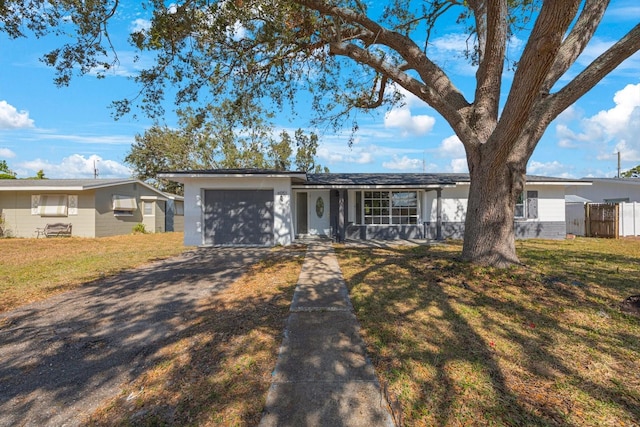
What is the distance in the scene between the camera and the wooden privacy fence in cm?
1473

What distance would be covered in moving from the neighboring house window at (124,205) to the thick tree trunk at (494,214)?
19083mm

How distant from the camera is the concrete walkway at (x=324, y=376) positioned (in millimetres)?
2400

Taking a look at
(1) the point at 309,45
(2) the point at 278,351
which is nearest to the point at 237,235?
(1) the point at 309,45

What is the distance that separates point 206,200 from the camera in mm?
12656

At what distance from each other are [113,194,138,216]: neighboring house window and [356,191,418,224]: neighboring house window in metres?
14.4

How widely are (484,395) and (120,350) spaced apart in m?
3.84

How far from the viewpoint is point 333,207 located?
585 inches

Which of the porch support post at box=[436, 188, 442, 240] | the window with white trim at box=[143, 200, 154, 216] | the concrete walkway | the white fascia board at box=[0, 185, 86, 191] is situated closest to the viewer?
the concrete walkway

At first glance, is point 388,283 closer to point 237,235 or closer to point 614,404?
point 614,404

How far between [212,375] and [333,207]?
12.1m

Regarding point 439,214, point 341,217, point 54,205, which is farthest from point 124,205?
point 439,214

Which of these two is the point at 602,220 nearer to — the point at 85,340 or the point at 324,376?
the point at 324,376

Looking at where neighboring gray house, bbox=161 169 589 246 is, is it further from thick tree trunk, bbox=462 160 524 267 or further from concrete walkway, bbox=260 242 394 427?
concrete walkway, bbox=260 242 394 427

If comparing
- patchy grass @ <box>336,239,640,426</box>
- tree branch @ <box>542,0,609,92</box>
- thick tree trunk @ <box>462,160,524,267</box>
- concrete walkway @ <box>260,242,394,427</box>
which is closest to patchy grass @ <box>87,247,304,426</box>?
concrete walkway @ <box>260,242,394,427</box>
